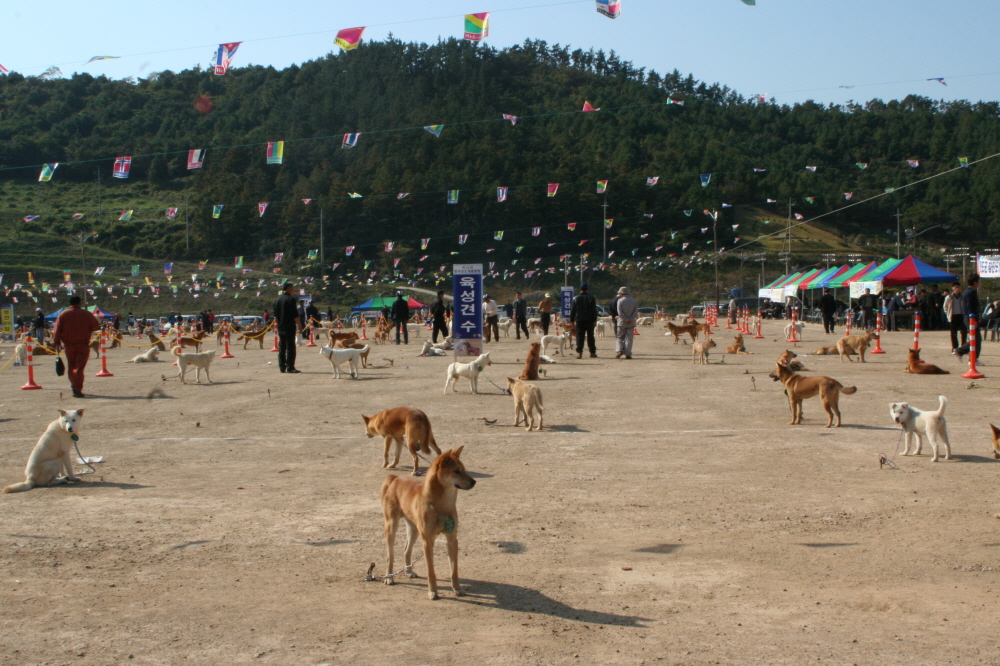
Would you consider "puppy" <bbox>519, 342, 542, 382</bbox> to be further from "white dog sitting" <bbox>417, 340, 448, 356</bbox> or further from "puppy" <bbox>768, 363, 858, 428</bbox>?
"white dog sitting" <bbox>417, 340, 448, 356</bbox>

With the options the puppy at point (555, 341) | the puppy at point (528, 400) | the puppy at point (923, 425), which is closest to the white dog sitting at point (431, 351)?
the puppy at point (555, 341)

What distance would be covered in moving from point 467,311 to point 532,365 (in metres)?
3.04

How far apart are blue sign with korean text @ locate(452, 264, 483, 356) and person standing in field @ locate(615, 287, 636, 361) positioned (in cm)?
402

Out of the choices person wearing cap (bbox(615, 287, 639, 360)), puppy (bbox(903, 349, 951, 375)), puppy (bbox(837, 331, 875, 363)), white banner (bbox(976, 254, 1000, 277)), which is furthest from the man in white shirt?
white banner (bbox(976, 254, 1000, 277))

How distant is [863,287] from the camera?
35750mm

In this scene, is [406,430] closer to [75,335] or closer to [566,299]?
[75,335]

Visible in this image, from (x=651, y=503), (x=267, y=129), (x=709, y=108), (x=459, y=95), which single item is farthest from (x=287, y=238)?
(x=651, y=503)

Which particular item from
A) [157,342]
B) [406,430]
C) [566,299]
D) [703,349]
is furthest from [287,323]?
[566,299]

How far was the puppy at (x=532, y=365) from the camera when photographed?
49.4 feet

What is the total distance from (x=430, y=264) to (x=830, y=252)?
122ft

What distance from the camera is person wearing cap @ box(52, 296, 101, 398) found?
13.9 m

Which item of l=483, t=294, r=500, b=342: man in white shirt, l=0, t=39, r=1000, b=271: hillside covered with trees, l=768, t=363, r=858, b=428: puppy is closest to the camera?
l=768, t=363, r=858, b=428: puppy

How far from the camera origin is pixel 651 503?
22.0 ft

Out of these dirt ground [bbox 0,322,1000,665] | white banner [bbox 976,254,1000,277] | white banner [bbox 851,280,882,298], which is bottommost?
dirt ground [bbox 0,322,1000,665]
